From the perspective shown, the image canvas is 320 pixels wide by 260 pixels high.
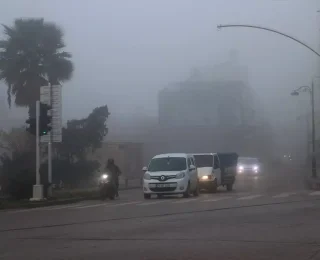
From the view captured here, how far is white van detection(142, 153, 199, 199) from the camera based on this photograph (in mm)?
25531

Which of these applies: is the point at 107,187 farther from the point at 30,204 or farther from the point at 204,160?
the point at 204,160

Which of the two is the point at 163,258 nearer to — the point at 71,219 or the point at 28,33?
the point at 71,219

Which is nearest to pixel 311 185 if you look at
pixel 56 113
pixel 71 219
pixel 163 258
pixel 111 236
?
pixel 56 113

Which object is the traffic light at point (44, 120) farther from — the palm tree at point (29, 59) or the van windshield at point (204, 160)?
the palm tree at point (29, 59)

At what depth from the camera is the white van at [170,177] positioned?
2553 cm

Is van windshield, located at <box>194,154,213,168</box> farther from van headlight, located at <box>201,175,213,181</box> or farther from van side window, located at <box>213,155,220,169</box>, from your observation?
van headlight, located at <box>201,175,213,181</box>

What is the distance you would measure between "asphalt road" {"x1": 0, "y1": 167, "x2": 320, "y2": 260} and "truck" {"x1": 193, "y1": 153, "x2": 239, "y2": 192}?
1173 centimetres

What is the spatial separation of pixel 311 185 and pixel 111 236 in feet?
87.7

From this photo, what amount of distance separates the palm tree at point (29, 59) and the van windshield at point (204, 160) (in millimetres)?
13725

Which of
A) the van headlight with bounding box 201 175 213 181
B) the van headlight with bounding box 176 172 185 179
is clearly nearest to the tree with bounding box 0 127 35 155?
the van headlight with bounding box 201 175 213 181

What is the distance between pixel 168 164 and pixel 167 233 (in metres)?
14.2

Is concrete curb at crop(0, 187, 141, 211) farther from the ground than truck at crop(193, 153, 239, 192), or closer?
closer

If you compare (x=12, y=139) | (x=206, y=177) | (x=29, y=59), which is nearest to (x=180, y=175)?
(x=206, y=177)

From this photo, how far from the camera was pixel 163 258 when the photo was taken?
9.48 meters
